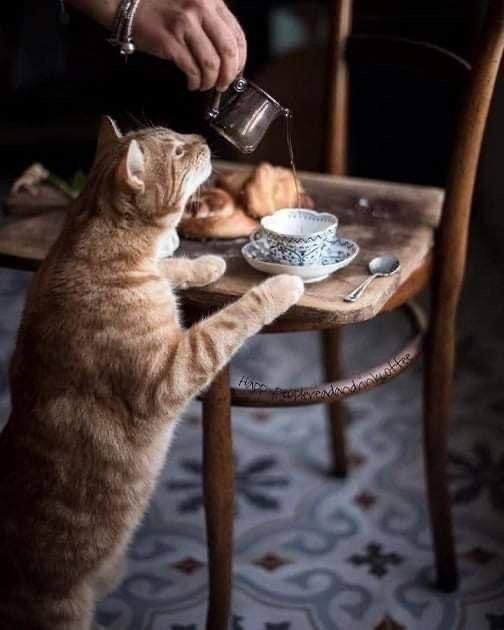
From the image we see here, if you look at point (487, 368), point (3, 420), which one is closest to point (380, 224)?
point (487, 368)

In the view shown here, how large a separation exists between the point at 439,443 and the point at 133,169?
23.8 inches

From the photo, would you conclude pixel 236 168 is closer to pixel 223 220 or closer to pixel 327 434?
pixel 223 220

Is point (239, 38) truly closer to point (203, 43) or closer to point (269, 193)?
point (203, 43)

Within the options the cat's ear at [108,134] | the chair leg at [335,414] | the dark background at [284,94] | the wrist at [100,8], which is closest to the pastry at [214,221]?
the cat's ear at [108,134]

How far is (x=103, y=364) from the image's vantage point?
93 cm

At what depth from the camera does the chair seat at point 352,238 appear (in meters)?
0.96

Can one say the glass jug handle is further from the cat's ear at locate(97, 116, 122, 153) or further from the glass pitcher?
the cat's ear at locate(97, 116, 122, 153)

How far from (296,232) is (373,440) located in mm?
683

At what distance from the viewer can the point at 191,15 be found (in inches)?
38.5

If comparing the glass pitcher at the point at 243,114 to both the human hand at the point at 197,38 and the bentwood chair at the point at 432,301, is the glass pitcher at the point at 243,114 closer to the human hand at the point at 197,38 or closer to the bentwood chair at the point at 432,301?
the human hand at the point at 197,38

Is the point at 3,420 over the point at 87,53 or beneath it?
beneath

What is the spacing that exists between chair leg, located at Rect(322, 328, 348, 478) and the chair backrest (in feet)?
0.93

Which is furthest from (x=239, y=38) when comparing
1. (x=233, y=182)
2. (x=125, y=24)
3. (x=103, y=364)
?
(x=103, y=364)

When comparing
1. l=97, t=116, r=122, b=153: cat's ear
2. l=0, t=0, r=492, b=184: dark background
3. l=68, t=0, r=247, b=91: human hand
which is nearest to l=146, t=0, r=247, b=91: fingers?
l=68, t=0, r=247, b=91: human hand
